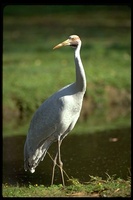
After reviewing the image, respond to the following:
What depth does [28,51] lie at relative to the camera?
17.5 m

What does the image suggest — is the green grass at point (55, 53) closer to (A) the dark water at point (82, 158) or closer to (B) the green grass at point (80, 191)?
(A) the dark water at point (82, 158)

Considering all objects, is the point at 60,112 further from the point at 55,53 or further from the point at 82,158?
the point at 55,53

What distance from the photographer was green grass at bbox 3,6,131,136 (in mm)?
13328

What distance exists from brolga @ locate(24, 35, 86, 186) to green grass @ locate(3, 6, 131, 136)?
181 inches

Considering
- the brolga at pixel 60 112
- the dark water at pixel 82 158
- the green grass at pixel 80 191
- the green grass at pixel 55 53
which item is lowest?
the green grass at pixel 55 53


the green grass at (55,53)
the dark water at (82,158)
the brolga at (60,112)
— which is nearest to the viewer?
the brolga at (60,112)

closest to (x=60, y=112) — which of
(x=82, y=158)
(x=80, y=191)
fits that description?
(x=80, y=191)

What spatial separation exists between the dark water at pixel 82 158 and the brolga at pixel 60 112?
0.77 m

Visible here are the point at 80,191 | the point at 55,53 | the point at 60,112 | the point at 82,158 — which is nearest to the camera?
the point at 80,191

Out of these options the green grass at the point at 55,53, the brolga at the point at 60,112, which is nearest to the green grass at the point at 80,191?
the brolga at the point at 60,112

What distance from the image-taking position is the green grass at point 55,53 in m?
13.3

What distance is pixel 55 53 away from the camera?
17.0 m

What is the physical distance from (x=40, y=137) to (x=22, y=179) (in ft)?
3.31

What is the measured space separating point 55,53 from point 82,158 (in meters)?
7.44
